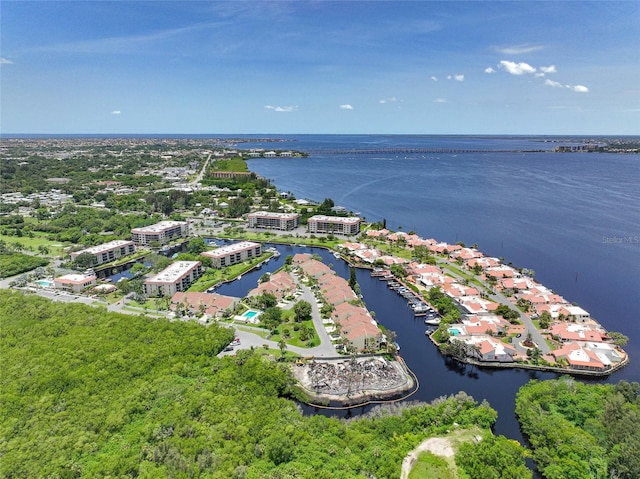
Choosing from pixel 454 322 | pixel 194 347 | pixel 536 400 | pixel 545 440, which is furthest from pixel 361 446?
pixel 454 322

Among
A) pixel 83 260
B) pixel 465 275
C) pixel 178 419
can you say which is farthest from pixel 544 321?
pixel 83 260

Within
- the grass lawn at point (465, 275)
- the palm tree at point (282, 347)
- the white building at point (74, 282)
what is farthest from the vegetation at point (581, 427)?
the white building at point (74, 282)

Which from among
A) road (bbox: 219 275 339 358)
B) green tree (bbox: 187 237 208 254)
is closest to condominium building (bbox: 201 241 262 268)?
green tree (bbox: 187 237 208 254)

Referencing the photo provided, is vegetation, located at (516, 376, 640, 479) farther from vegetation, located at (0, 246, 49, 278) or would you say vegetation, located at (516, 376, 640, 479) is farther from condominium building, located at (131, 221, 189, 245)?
vegetation, located at (0, 246, 49, 278)

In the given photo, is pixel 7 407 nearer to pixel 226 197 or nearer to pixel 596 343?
pixel 596 343

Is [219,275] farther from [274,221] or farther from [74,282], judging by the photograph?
[274,221]

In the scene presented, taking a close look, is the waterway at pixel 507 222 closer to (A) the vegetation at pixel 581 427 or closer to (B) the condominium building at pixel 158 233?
(A) the vegetation at pixel 581 427
